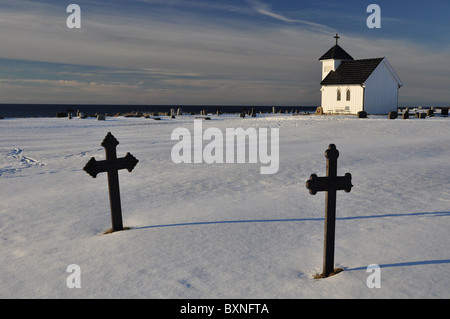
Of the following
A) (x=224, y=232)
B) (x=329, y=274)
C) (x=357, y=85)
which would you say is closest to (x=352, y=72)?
(x=357, y=85)

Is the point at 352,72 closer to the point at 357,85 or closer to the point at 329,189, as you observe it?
the point at 357,85

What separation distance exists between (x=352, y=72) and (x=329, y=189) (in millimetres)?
36088

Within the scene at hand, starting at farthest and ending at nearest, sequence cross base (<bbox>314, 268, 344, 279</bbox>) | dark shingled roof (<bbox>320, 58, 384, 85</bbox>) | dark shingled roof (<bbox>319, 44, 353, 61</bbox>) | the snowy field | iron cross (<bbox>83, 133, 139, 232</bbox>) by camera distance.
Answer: dark shingled roof (<bbox>319, 44, 353, 61</bbox>)
dark shingled roof (<bbox>320, 58, 384, 85</bbox>)
iron cross (<bbox>83, 133, 139, 232</bbox>)
cross base (<bbox>314, 268, 344, 279</bbox>)
the snowy field

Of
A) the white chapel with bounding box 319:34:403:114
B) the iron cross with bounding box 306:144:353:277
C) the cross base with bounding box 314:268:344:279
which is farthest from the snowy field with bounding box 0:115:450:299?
the white chapel with bounding box 319:34:403:114

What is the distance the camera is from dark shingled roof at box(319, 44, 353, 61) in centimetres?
3983

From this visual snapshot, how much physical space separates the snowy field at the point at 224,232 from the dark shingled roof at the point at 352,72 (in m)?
25.4

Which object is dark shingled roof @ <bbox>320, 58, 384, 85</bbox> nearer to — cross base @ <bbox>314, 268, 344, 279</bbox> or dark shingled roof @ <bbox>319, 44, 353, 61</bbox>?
dark shingled roof @ <bbox>319, 44, 353, 61</bbox>

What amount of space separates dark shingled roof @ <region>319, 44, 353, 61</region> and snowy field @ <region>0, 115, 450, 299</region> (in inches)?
1170

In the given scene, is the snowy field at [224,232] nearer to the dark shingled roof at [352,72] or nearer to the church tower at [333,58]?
the dark shingled roof at [352,72]

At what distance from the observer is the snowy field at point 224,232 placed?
4336mm

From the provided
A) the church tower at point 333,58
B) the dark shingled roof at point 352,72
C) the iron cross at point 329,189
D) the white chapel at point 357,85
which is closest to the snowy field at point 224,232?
the iron cross at point 329,189

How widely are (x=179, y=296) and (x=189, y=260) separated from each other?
92 cm
